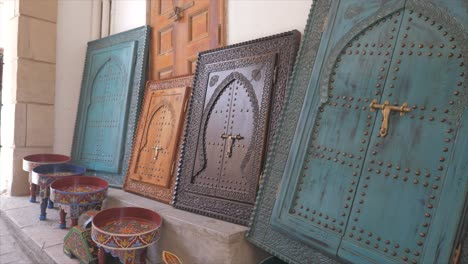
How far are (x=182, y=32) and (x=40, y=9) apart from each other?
1.96 m

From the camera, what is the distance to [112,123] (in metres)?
3.49

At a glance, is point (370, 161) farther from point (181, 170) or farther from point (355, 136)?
point (181, 170)

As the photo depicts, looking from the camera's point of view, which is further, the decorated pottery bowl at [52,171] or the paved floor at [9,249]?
the decorated pottery bowl at [52,171]

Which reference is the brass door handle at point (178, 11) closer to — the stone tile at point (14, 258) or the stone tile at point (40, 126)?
the stone tile at point (40, 126)

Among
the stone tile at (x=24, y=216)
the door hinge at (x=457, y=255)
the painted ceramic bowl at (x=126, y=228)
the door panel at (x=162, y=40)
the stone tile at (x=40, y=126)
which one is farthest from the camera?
the stone tile at (x=40, y=126)

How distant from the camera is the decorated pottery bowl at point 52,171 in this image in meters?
2.73

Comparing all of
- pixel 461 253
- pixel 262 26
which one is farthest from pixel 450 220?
pixel 262 26

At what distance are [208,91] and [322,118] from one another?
1.10 m

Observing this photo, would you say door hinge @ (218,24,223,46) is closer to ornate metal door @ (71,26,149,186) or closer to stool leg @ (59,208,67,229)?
ornate metal door @ (71,26,149,186)

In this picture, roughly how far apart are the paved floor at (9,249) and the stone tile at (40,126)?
1057mm

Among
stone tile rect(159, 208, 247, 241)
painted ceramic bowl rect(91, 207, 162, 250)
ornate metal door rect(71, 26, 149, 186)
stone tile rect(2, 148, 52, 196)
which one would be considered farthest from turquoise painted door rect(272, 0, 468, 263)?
stone tile rect(2, 148, 52, 196)

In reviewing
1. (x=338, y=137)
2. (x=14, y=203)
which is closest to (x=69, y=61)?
(x=14, y=203)

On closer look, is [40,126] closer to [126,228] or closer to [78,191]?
[78,191]

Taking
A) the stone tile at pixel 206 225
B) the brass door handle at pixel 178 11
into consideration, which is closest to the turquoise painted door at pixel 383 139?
the stone tile at pixel 206 225
